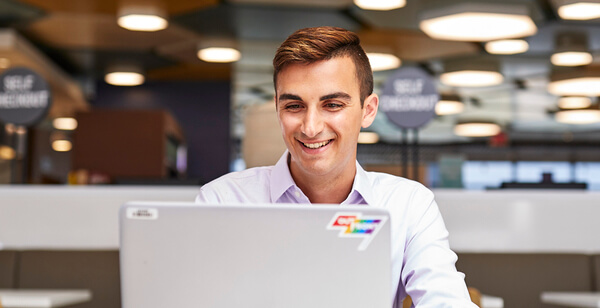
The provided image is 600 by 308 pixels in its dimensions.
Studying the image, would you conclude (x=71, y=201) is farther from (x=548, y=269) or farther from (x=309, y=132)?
(x=548, y=269)

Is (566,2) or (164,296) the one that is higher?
(566,2)

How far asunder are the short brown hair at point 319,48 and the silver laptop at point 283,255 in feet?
→ 1.26

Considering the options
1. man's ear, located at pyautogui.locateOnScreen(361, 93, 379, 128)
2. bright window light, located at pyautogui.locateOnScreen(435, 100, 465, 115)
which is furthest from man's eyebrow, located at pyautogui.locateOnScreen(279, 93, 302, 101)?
bright window light, located at pyautogui.locateOnScreen(435, 100, 465, 115)

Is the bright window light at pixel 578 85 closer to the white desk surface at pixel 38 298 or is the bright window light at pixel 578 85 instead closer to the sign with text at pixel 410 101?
the sign with text at pixel 410 101

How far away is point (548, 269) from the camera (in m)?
2.81

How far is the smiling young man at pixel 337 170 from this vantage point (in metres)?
1.12

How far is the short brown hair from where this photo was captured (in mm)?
1129

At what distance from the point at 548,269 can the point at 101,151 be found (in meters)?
6.01

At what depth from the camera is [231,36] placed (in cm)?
814

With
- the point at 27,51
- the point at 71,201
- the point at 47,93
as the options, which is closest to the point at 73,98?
the point at 27,51

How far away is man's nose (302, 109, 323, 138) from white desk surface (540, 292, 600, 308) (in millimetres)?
Answer: 1737

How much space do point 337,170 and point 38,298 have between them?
5.13ft

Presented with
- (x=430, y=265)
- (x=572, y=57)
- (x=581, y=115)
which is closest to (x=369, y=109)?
(x=430, y=265)

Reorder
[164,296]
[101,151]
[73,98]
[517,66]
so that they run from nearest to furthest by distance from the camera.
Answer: [164,296]
[101,151]
[517,66]
[73,98]
